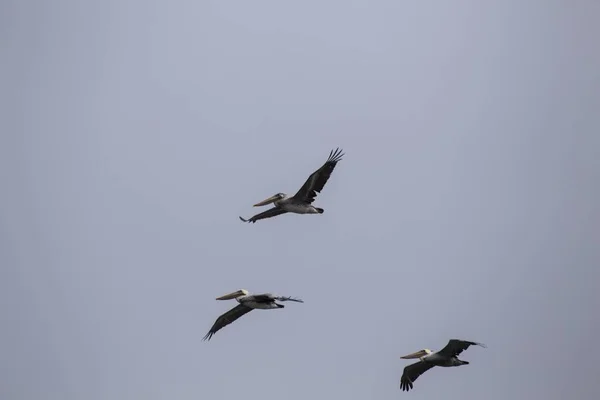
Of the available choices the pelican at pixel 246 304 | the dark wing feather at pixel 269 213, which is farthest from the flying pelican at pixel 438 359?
the dark wing feather at pixel 269 213

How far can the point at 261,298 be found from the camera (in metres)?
29.1

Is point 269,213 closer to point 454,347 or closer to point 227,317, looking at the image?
point 227,317

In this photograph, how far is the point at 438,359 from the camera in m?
30.2

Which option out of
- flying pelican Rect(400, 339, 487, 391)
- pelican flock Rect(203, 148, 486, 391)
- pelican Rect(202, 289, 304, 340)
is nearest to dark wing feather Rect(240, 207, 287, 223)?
pelican flock Rect(203, 148, 486, 391)

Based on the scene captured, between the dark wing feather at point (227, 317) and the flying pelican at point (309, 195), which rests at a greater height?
the flying pelican at point (309, 195)

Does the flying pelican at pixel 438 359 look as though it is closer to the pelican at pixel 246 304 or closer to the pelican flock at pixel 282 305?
the pelican flock at pixel 282 305

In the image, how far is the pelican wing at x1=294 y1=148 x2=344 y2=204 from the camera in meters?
29.0

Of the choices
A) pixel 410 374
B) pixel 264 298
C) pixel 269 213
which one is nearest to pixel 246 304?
pixel 264 298

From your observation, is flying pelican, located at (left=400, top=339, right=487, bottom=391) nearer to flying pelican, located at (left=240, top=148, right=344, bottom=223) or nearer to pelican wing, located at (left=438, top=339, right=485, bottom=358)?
pelican wing, located at (left=438, top=339, right=485, bottom=358)

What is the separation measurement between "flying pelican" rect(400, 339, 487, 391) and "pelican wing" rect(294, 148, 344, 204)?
5878mm

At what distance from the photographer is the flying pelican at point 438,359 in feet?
95.0

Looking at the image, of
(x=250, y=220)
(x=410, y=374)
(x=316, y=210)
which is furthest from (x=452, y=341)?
(x=250, y=220)

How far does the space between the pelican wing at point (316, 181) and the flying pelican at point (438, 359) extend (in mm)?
5878

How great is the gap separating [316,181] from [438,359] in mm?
6481
